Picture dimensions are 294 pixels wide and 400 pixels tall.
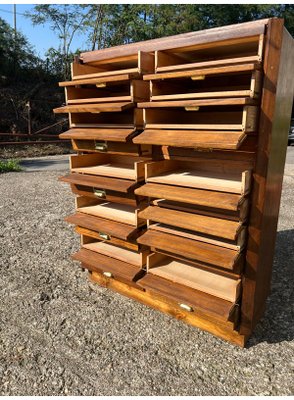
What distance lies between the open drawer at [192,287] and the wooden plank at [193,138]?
1306 millimetres

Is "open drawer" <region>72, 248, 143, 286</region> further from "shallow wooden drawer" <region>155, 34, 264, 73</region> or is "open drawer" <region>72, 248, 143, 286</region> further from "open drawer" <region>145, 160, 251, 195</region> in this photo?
"shallow wooden drawer" <region>155, 34, 264, 73</region>

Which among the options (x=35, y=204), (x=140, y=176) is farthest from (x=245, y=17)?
(x=140, y=176)

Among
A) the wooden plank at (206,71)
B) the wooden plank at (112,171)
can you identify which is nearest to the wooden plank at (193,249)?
the wooden plank at (112,171)

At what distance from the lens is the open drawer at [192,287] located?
2740mm

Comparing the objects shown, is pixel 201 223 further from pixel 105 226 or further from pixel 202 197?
pixel 105 226

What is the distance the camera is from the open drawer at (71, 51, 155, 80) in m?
2.70

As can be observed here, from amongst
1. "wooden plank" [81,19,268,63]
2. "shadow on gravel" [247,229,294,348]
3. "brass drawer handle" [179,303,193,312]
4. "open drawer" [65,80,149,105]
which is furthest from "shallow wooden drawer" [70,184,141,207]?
"shadow on gravel" [247,229,294,348]

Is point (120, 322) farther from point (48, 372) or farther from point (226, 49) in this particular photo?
point (226, 49)

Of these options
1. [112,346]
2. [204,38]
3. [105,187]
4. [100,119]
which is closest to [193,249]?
[105,187]

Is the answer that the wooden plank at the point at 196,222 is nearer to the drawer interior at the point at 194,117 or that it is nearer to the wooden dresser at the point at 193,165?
the wooden dresser at the point at 193,165

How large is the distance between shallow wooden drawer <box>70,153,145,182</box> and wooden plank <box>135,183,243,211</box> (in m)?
0.24

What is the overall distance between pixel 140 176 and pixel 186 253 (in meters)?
0.89

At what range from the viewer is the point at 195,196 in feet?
8.47

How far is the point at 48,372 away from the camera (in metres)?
2.55
